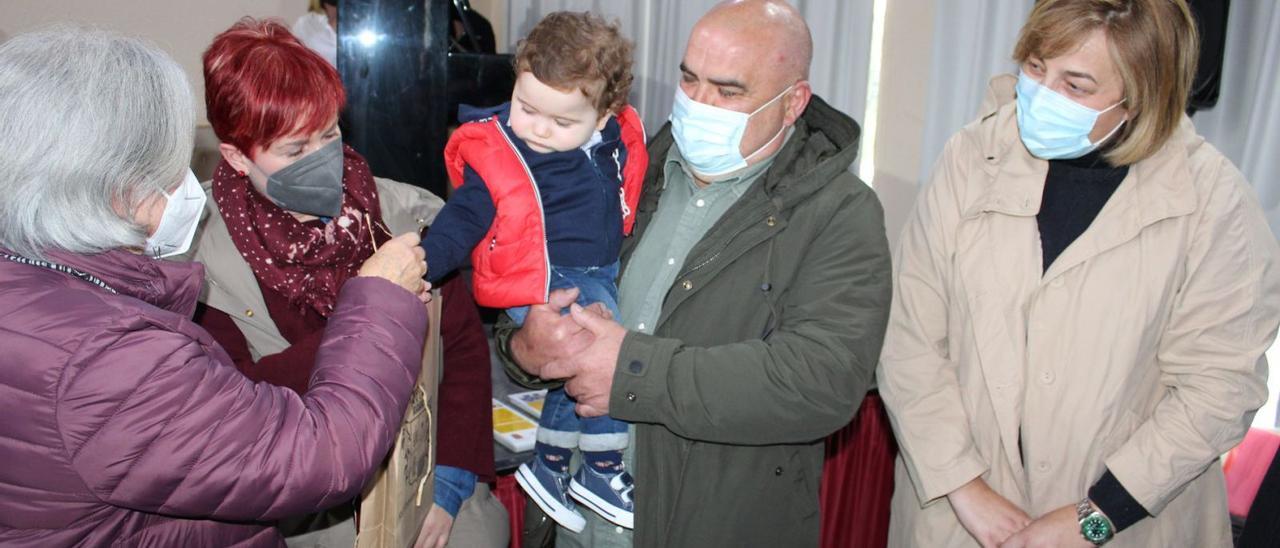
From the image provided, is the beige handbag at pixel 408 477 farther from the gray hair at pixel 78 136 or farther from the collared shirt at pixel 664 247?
the gray hair at pixel 78 136

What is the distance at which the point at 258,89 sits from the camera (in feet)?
5.78

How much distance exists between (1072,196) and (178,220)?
1757mm

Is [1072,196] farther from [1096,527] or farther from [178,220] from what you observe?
[178,220]

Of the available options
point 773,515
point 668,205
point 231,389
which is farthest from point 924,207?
point 231,389

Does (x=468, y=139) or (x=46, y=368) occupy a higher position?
(x=468, y=139)

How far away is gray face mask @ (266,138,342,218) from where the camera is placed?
1824 millimetres

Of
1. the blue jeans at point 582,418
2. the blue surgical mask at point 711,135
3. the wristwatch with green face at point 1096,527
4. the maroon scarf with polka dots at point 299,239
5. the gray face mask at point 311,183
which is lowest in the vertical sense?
the wristwatch with green face at point 1096,527

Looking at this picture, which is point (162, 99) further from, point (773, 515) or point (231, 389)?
point (773, 515)

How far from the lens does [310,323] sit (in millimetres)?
1965

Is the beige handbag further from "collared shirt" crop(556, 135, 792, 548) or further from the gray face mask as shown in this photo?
"collared shirt" crop(556, 135, 792, 548)

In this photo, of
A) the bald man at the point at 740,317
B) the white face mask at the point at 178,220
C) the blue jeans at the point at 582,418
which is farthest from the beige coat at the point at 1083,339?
the white face mask at the point at 178,220

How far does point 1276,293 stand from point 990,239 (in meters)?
0.56

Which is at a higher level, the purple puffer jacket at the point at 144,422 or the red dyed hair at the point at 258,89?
the red dyed hair at the point at 258,89

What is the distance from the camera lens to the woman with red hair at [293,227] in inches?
70.2
